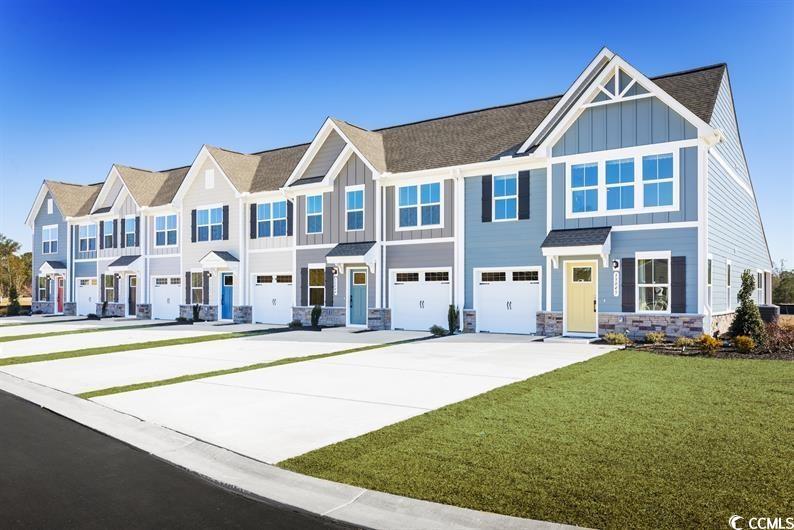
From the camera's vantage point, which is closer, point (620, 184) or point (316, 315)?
point (620, 184)

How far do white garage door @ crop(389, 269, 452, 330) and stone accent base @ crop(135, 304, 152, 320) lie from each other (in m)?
16.5

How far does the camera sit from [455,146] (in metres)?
22.6

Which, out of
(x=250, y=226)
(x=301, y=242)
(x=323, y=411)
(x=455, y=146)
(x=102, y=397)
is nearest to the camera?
(x=323, y=411)

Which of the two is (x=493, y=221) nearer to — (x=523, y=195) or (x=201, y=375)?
(x=523, y=195)

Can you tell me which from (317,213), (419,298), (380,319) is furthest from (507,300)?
(317,213)

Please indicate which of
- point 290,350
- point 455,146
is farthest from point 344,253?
point 290,350

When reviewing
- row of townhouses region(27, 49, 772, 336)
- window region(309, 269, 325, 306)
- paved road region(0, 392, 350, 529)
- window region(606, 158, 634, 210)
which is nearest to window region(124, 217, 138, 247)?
row of townhouses region(27, 49, 772, 336)

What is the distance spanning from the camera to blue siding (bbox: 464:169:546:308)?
19609 mm

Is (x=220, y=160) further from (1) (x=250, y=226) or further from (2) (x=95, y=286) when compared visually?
(2) (x=95, y=286)

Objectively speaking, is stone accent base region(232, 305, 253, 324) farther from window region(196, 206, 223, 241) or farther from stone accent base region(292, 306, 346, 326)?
window region(196, 206, 223, 241)

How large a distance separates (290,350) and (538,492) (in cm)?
1201

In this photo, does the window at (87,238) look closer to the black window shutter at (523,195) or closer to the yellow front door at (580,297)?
the black window shutter at (523,195)

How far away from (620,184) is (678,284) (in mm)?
3453

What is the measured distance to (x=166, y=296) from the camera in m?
31.8
